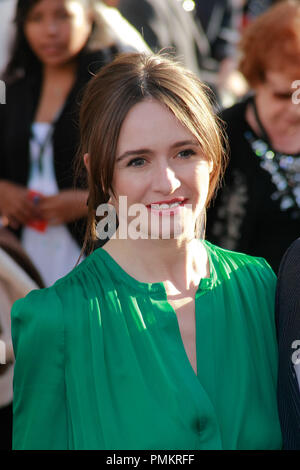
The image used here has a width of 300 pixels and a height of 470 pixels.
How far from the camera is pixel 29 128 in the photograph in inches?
99.8

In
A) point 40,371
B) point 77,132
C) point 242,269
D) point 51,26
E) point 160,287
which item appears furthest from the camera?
point 51,26

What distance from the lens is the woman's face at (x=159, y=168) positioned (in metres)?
1.38

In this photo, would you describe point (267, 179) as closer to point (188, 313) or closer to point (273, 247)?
point (273, 247)

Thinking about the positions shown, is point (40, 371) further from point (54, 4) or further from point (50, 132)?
point (54, 4)

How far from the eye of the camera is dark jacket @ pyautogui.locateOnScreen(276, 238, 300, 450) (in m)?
1.39

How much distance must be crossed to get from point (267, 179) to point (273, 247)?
250 millimetres

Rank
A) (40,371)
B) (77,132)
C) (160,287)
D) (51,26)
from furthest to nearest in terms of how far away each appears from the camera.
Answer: (51,26)
(77,132)
(160,287)
(40,371)

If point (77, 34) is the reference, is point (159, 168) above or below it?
below

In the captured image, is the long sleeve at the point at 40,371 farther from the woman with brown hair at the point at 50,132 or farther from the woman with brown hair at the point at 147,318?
the woman with brown hair at the point at 50,132

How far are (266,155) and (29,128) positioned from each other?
2.91ft

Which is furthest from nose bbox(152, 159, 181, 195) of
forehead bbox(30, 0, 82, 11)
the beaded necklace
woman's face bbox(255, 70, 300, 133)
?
forehead bbox(30, 0, 82, 11)

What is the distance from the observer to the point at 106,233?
5.52 ft

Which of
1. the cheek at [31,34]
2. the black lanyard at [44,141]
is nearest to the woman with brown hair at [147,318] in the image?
the black lanyard at [44,141]

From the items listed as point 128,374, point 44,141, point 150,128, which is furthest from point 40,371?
point 44,141
